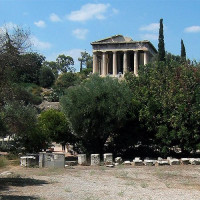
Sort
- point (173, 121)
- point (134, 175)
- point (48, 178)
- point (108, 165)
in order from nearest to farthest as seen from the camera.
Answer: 1. point (48, 178)
2. point (134, 175)
3. point (108, 165)
4. point (173, 121)

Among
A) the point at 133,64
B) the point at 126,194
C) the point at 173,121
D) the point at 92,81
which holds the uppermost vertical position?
the point at 133,64

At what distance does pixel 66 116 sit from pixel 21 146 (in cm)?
353

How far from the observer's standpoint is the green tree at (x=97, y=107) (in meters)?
22.0

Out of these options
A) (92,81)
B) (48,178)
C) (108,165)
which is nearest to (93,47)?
(92,81)

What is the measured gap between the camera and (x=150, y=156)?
23.6m

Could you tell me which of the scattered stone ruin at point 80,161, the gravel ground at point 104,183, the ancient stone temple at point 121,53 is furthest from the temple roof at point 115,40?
the gravel ground at point 104,183

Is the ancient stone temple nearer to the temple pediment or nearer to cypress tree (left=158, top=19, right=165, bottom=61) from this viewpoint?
the temple pediment

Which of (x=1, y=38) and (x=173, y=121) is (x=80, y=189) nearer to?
(x=1, y=38)

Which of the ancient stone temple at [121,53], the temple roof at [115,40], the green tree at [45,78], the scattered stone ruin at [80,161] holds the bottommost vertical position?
the scattered stone ruin at [80,161]

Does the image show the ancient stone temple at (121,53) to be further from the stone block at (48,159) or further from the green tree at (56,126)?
the stone block at (48,159)

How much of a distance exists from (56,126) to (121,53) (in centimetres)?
4424

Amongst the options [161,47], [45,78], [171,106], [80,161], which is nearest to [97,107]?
[80,161]

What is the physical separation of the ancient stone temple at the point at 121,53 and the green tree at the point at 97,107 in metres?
39.1

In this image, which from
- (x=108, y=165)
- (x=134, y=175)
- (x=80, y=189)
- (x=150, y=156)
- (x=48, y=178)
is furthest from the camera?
(x=150, y=156)
